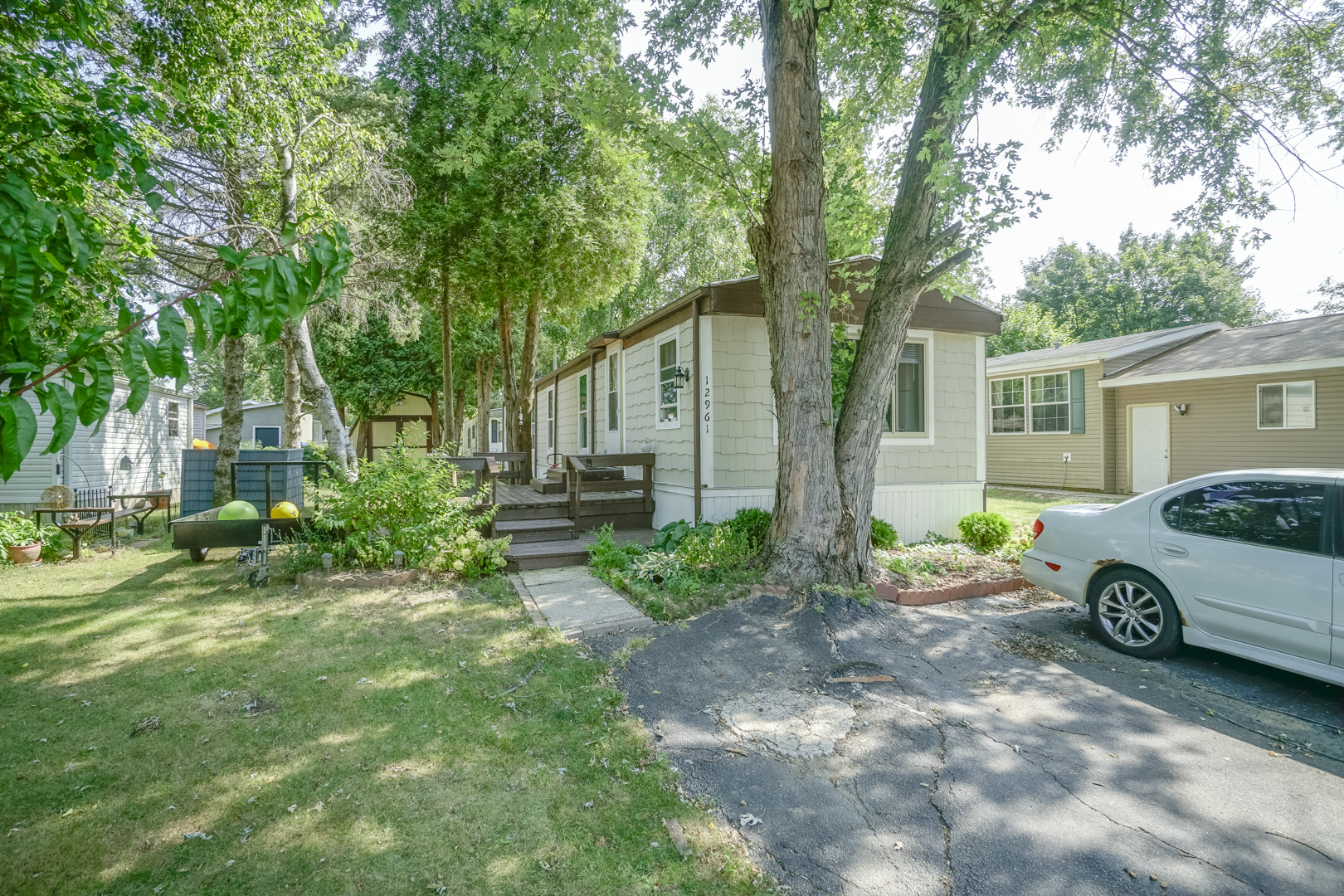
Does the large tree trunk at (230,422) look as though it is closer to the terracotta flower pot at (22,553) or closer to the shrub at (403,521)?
the terracotta flower pot at (22,553)

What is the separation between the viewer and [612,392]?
40.4 ft

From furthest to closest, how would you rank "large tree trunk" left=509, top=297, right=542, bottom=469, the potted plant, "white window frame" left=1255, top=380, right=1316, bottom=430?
1. "large tree trunk" left=509, top=297, right=542, bottom=469
2. "white window frame" left=1255, top=380, right=1316, bottom=430
3. the potted plant

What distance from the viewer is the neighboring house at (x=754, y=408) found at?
26.3 ft

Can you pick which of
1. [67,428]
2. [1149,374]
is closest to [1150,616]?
[67,428]

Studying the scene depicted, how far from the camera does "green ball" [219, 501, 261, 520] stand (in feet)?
25.6

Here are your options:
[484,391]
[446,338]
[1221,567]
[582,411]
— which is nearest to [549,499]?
[582,411]

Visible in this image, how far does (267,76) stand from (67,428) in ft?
25.8

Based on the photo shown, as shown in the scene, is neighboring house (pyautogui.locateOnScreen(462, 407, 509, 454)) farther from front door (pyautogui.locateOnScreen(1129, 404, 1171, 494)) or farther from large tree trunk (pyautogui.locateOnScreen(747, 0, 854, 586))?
front door (pyautogui.locateOnScreen(1129, 404, 1171, 494))

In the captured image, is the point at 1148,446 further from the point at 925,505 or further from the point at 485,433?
the point at 485,433

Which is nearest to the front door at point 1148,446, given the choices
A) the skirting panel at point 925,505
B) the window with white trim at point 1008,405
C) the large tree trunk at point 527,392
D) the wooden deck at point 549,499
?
the window with white trim at point 1008,405

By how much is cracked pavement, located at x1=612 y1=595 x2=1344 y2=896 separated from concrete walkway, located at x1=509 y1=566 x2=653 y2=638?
1.20 feet

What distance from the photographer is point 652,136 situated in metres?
6.51

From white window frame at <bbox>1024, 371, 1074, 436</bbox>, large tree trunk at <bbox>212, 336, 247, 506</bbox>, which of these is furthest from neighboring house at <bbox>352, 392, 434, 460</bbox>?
white window frame at <bbox>1024, 371, 1074, 436</bbox>

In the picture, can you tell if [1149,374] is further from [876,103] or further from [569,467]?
[569,467]
